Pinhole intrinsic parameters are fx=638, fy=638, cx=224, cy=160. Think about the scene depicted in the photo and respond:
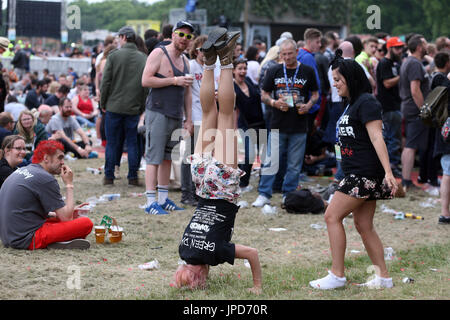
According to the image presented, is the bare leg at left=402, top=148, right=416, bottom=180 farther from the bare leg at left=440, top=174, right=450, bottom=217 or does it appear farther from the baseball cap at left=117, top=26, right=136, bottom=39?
the baseball cap at left=117, top=26, right=136, bottom=39

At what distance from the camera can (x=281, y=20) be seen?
37688 millimetres

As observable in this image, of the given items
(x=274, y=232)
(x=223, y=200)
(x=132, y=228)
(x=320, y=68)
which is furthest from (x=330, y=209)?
(x=320, y=68)

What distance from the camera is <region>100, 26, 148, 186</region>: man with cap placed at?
9180 millimetres

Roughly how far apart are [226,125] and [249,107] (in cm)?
456

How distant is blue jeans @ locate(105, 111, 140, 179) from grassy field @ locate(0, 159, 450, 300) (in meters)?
1.23

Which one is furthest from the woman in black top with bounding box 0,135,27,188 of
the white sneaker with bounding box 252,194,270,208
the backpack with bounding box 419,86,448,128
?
the backpack with bounding box 419,86,448,128

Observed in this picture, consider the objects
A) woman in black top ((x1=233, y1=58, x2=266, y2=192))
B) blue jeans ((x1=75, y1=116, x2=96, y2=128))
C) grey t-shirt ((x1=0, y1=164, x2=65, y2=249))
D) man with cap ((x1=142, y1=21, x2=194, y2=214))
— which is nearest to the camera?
grey t-shirt ((x1=0, y1=164, x2=65, y2=249))

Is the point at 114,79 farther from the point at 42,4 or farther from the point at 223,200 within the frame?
the point at 42,4

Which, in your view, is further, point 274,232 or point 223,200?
point 274,232

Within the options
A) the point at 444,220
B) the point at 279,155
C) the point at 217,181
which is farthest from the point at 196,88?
the point at 217,181

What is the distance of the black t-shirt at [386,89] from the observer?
33.7 ft

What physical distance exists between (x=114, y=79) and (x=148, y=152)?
6.31 ft

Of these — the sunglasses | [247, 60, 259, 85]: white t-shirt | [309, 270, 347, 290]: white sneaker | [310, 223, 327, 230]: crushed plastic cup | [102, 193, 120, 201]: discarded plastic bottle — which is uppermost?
the sunglasses

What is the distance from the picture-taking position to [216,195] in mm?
4703
